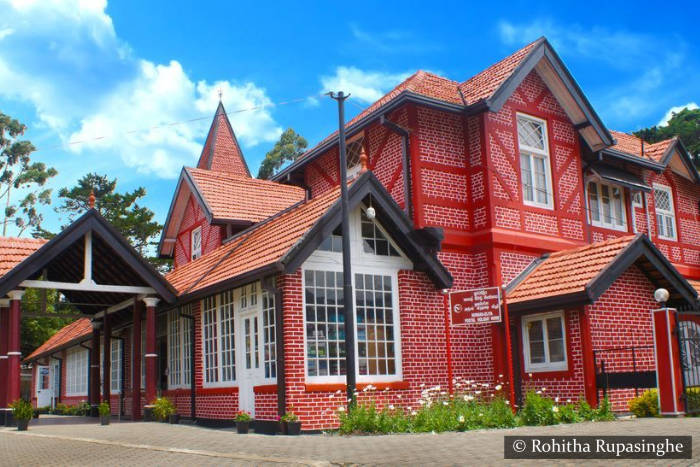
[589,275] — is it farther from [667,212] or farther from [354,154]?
[667,212]

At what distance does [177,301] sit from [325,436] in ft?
19.7

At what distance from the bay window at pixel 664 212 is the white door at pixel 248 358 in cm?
1362

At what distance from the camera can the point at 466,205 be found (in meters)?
17.3

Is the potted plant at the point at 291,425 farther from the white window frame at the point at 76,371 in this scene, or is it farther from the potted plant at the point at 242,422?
the white window frame at the point at 76,371

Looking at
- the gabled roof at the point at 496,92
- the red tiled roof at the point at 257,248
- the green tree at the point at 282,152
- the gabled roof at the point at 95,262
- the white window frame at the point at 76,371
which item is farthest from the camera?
the green tree at the point at 282,152

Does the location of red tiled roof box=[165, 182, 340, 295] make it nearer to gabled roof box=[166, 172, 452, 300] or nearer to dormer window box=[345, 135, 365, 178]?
gabled roof box=[166, 172, 452, 300]

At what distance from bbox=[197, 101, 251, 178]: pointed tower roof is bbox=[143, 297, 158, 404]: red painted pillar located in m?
15.0

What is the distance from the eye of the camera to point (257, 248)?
52.7ft

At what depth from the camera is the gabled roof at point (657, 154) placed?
20.8 m

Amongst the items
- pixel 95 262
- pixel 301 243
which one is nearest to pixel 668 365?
pixel 301 243

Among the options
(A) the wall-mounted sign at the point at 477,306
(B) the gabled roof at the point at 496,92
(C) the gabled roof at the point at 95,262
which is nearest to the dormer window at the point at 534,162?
(B) the gabled roof at the point at 496,92

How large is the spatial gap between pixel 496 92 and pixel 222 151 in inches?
688

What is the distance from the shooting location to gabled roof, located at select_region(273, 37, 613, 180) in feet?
55.6

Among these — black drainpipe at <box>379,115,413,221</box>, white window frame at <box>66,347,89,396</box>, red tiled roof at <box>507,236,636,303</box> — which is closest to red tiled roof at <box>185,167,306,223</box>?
black drainpipe at <box>379,115,413,221</box>
